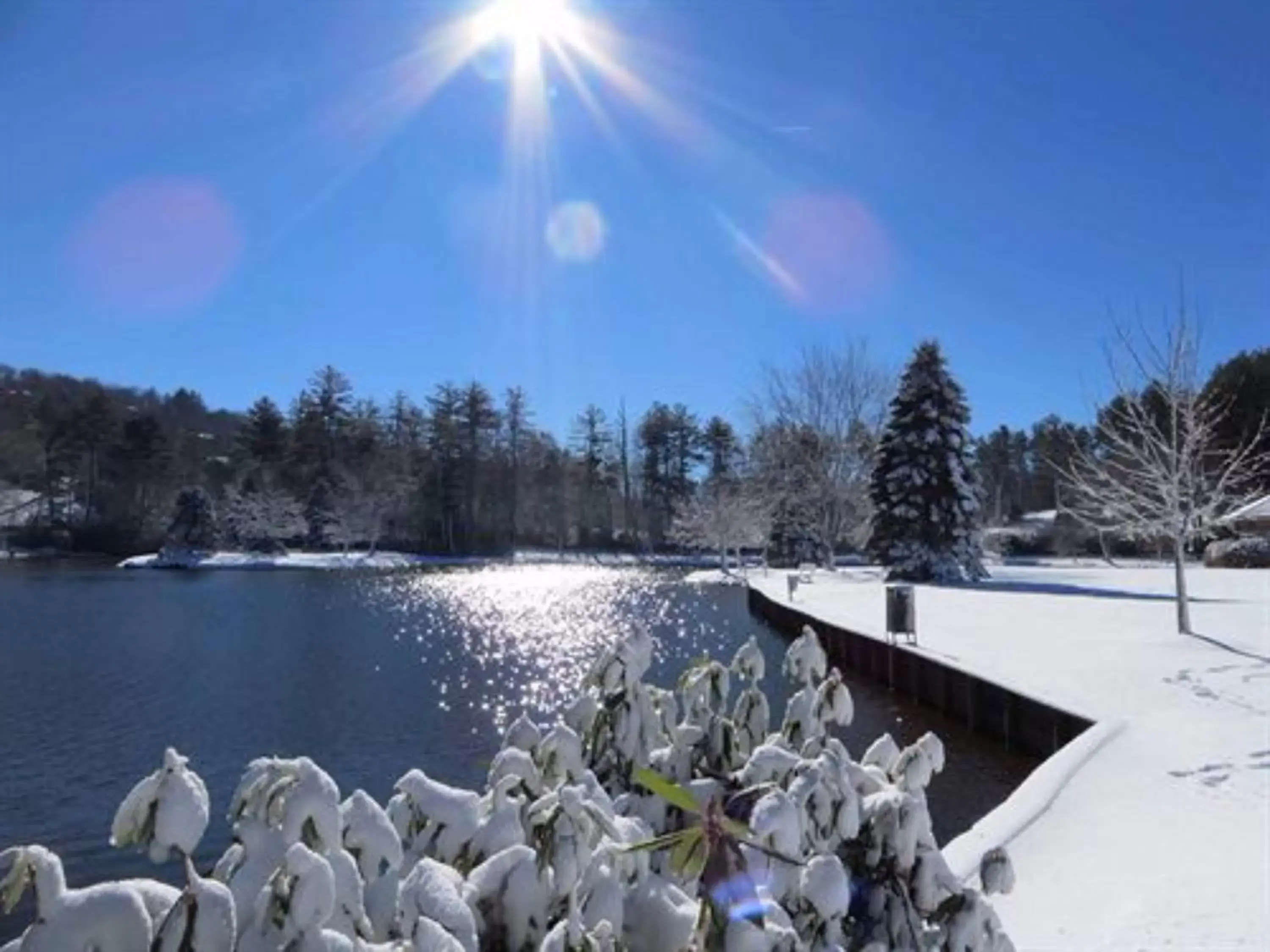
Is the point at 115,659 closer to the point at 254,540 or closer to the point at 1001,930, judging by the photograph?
the point at 1001,930

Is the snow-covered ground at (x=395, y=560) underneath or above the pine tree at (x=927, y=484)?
underneath

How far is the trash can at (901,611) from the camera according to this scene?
15.4 m

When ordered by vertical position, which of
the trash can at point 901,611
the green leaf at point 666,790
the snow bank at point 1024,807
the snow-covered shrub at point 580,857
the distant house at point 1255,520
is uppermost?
the distant house at point 1255,520

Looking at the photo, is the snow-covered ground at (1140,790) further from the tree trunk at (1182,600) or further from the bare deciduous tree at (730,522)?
the bare deciduous tree at (730,522)

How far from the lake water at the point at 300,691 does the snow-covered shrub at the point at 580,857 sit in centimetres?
33

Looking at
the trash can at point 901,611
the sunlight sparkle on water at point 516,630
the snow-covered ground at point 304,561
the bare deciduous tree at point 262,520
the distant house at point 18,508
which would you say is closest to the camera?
the trash can at point 901,611

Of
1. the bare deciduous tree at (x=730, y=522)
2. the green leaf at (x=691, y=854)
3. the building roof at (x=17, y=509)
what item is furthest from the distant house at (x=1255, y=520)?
the building roof at (x=17, y=509)

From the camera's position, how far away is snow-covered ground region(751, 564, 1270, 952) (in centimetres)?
464

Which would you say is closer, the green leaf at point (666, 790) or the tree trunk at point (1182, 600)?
the green leaf at point (666, 790)

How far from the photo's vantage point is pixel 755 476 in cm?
5188

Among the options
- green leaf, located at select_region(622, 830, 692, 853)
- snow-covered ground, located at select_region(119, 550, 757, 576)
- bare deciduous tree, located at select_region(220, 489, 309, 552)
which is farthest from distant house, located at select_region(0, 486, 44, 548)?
green leaf, located at select_region(622, 830, 692, 853)

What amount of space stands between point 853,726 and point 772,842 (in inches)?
434

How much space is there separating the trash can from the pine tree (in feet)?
54.8

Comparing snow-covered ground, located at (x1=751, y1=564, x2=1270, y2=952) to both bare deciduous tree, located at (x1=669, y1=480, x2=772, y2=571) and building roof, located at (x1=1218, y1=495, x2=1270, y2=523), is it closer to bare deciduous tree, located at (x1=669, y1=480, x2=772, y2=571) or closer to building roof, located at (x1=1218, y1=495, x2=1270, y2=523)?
building roof, located at (x1=1218, y1=495, x2=1270, y2=523)
